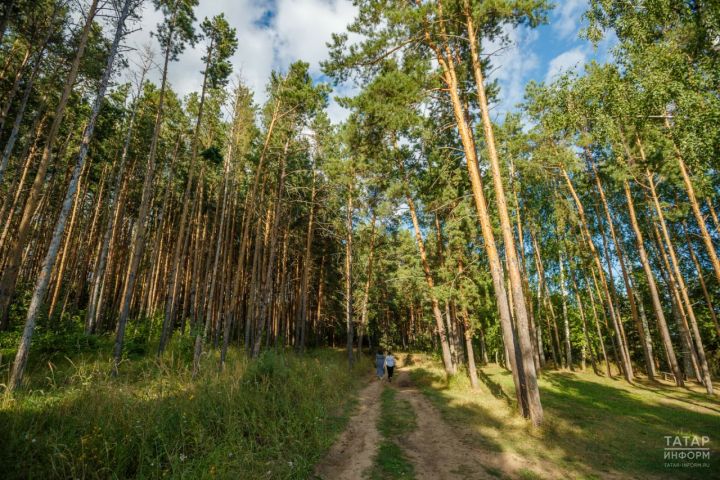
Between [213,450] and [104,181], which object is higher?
[104,181]

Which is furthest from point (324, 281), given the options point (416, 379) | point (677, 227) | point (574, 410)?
point (677, 227)

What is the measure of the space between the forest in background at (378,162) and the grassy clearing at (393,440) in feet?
11.1

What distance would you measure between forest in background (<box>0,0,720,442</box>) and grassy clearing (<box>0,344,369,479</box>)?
1.97m

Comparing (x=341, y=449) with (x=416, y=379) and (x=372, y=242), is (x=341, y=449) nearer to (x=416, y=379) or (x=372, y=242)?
(x=416, y=379)

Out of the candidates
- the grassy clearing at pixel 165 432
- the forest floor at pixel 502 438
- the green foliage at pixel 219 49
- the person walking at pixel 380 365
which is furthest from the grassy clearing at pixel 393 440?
the green foliage at pixel 219 49

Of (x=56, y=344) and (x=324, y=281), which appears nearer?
(x=56, y=344)

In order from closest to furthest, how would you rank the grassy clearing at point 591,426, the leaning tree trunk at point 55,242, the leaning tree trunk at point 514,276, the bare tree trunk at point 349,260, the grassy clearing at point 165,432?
the grassy clearing at point 165,432, the grassy clearing at point 591,426, the leaning tree trunk at point 55,242, the leaning tree trunk at point 514,276, the bare tree trunk at point 349,260

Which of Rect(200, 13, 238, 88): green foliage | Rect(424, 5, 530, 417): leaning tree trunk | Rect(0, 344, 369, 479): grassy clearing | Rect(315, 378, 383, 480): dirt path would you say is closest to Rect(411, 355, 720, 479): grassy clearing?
Rect(424, 5, 530, 417): leaning tree trunk

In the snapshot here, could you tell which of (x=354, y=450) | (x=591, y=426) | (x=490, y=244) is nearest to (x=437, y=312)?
(x=490, y=244)

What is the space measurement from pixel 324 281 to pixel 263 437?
21.6m

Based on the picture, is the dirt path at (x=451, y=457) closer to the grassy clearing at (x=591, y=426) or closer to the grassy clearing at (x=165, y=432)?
the grassy clearing at (x=591, y=426)

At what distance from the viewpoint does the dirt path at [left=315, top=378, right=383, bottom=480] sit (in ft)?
16.0

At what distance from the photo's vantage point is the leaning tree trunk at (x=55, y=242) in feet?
23.5

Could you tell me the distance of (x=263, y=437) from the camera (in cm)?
560
